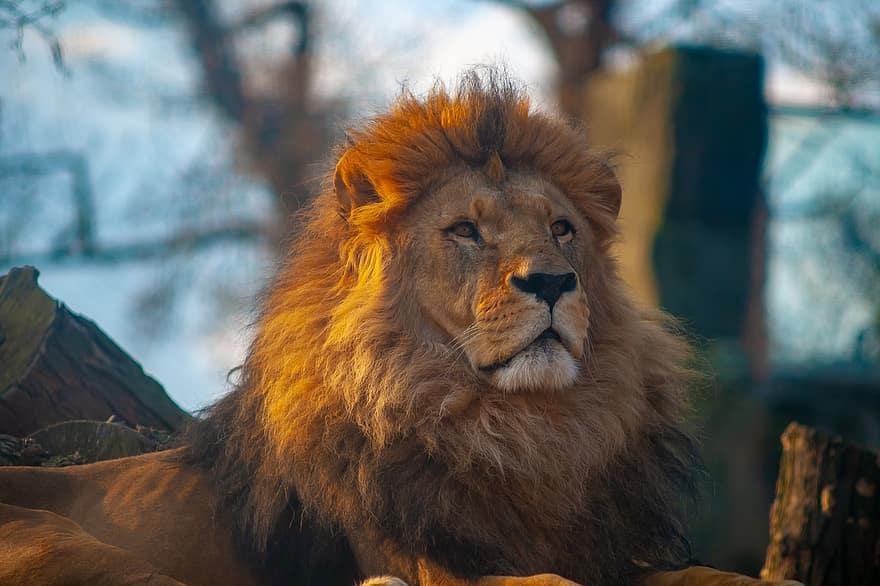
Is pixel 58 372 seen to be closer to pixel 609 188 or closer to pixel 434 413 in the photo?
pixel 434 413

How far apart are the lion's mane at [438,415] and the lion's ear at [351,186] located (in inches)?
0.4

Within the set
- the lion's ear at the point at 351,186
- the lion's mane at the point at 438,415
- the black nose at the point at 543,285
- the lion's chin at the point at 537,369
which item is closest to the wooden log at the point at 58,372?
the lion's mane at the point at 438,415

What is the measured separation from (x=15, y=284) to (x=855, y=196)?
1029 cm

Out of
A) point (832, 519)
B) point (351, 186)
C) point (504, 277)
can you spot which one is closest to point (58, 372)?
point (351, 186)

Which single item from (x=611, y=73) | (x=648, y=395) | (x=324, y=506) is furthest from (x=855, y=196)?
(x=324, y=506)

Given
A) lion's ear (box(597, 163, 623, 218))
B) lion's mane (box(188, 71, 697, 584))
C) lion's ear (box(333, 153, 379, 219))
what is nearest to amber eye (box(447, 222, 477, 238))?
lion's mane (box(188, 71, 697, 584))

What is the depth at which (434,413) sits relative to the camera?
12.2 ft

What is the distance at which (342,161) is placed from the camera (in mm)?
4066

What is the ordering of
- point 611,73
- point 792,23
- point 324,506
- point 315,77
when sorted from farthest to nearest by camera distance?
point 315,77 → point 611,73 → point 792,23 → point 324,506

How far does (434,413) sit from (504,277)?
0.48 metres

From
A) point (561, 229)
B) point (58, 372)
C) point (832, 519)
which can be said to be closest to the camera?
point (561, 229)

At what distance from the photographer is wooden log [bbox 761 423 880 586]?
491cm

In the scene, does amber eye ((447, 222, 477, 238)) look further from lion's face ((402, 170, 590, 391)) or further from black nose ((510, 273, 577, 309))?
black nose ((510, 273, 577, 309))

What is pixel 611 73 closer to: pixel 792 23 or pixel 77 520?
pixel 792 23
